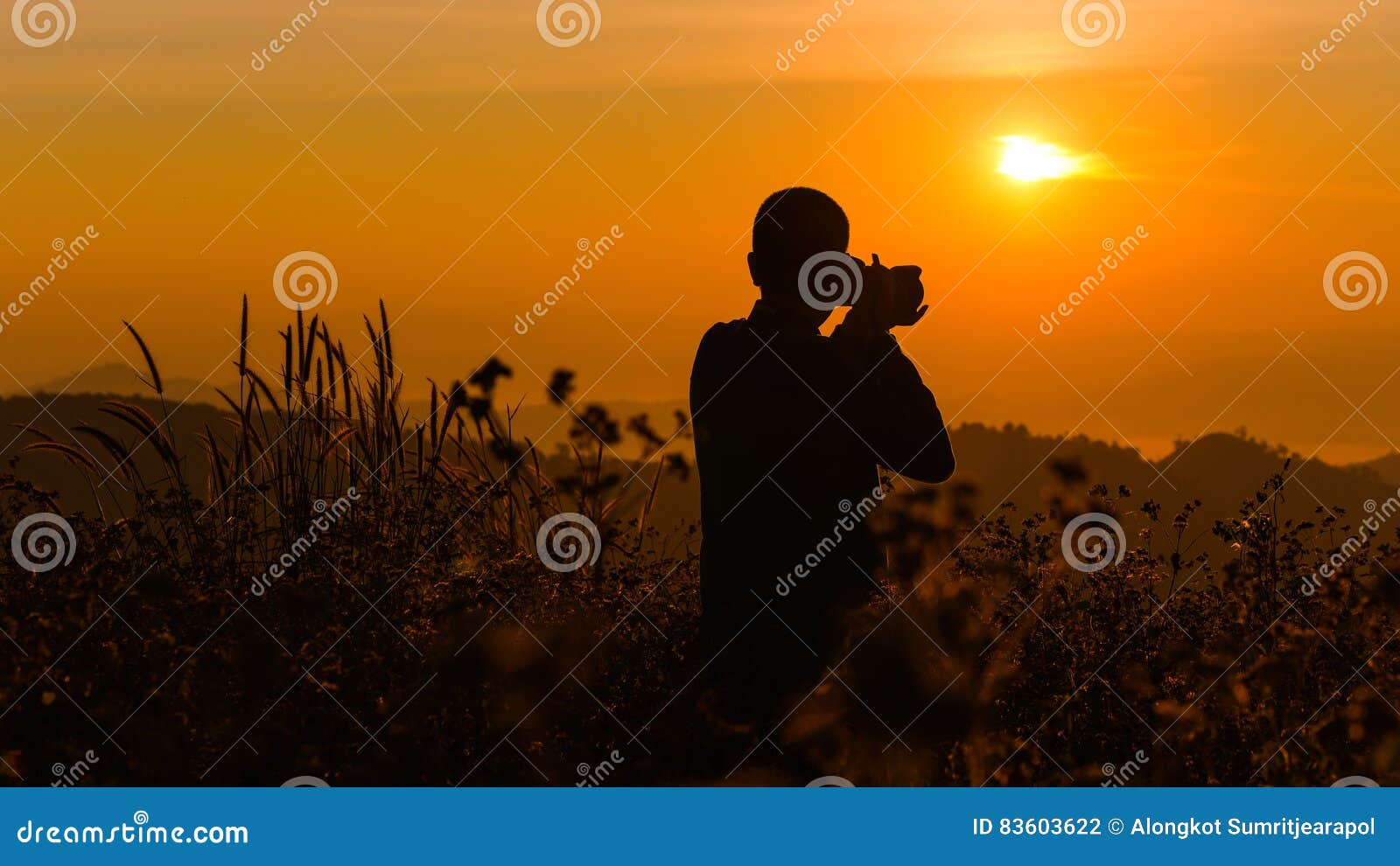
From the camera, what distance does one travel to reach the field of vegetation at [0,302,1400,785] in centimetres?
493

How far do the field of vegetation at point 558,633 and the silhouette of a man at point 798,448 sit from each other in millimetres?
135

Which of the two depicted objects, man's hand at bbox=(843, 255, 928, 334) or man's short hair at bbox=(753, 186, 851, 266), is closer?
man's hand at bbox=(843, 255, 928, 334)

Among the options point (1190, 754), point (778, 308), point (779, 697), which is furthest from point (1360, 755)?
point (778, 308)

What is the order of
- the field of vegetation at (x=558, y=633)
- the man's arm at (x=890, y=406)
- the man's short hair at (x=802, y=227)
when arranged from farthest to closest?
the field of vegetation at (x=558, y=633) < the man's short hair at (x=802, y=227) < the man's arm at (x=890, y=406)

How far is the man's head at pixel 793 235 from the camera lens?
14.2 feet

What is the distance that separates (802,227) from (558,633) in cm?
192

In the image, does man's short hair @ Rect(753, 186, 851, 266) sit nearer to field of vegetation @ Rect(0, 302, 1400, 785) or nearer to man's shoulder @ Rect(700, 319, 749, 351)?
man's shoulder @ Rect(700, 319, 749, 351)

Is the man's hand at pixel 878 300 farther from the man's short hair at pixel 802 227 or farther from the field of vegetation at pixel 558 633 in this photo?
the field of vegetation at pixel 558 633

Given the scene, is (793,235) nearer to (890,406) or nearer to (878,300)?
(878,300)

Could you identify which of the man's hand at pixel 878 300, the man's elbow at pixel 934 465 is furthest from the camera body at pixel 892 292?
the man's elbow at pixel 934 465

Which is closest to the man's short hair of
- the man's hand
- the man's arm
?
the man's hand

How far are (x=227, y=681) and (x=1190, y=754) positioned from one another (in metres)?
3.33

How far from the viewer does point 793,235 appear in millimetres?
4336

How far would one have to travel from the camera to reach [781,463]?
4176mm
